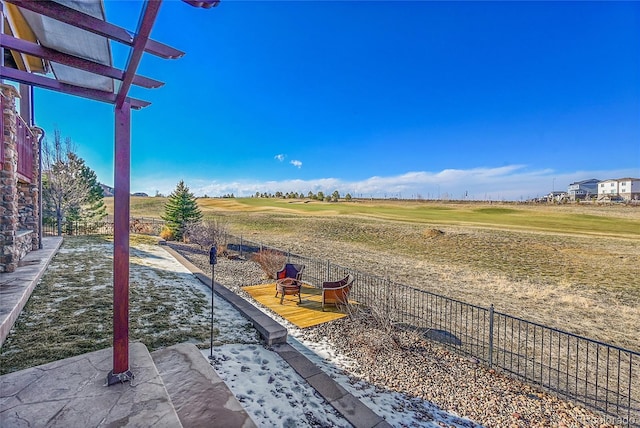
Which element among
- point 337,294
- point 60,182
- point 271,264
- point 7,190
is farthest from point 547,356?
point 60,182

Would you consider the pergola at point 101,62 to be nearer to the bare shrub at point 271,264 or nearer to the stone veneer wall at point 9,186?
the stone veneer wall at point 9,186

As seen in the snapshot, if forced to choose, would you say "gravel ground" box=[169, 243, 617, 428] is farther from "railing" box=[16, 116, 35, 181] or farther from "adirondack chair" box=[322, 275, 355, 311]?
"railing" box=[16, 116, 35, 181]

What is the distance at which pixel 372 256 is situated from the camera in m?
15.4

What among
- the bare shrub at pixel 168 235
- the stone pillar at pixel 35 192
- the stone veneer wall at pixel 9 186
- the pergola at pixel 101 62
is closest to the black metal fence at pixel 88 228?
the bare shrub at pixel 168 235

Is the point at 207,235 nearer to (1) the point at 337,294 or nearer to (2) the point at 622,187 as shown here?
(1) the point at 337,294

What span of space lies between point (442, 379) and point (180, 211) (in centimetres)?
1708

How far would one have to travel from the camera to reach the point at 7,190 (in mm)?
5695

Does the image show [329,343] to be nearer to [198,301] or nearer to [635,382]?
[198,301]

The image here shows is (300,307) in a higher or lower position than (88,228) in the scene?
lower

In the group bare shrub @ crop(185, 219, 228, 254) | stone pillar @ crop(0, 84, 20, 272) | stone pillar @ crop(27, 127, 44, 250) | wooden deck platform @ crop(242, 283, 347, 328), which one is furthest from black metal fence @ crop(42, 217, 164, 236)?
wooden deck platform @ crop(242, 283, 347, 328)

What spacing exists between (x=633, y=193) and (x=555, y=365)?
91777 mm

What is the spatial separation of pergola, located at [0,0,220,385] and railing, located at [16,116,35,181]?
6.01m

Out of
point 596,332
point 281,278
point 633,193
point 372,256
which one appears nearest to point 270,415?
point 281,278

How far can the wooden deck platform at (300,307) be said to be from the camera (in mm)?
6078
